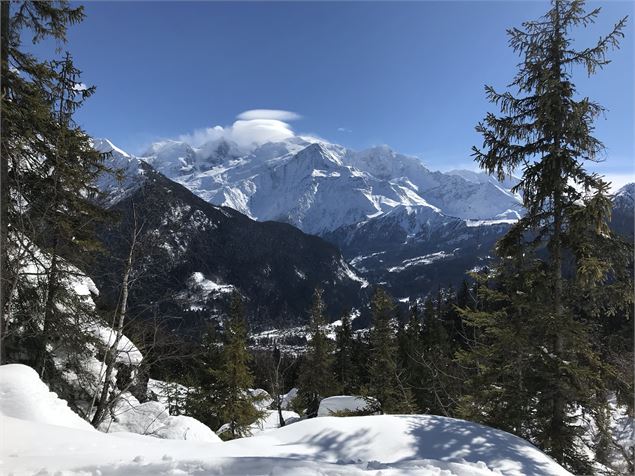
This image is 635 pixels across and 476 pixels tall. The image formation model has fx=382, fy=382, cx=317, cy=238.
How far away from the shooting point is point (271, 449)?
20.7 ft

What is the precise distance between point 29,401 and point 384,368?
1884cm

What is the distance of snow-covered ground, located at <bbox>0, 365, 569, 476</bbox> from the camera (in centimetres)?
456

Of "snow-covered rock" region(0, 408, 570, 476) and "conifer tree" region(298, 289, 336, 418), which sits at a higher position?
"snow-covered rock" region(0, 408, 570, 476)

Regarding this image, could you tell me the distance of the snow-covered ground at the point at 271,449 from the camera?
15.0ft

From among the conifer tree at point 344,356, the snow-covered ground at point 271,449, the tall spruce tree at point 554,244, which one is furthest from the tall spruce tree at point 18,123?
the conifer tree at point 344,356

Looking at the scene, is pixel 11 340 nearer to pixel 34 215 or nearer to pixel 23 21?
pixel 34 215

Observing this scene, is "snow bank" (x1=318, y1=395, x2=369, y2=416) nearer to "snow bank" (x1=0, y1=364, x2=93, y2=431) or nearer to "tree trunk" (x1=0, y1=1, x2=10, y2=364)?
"snow bank" (x1=0, y1=364, x2=93, y2=431)

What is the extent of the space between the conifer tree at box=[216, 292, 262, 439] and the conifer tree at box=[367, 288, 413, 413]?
328 inches

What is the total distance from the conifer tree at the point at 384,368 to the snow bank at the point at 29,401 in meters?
14.6

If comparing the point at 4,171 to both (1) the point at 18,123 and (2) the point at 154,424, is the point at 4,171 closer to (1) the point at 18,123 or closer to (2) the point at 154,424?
(1) the point at 18,123

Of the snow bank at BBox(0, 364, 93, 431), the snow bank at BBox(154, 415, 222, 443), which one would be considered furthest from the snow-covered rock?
the snow bank at BBox(154, 415, 222, 443)

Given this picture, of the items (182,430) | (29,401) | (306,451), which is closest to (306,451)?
(306,451)

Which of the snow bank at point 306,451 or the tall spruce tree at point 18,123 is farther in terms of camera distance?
the tall spruce tree at point 18,123

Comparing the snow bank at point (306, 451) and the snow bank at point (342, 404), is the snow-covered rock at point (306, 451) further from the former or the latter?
the snow bank at point (342, 404)
